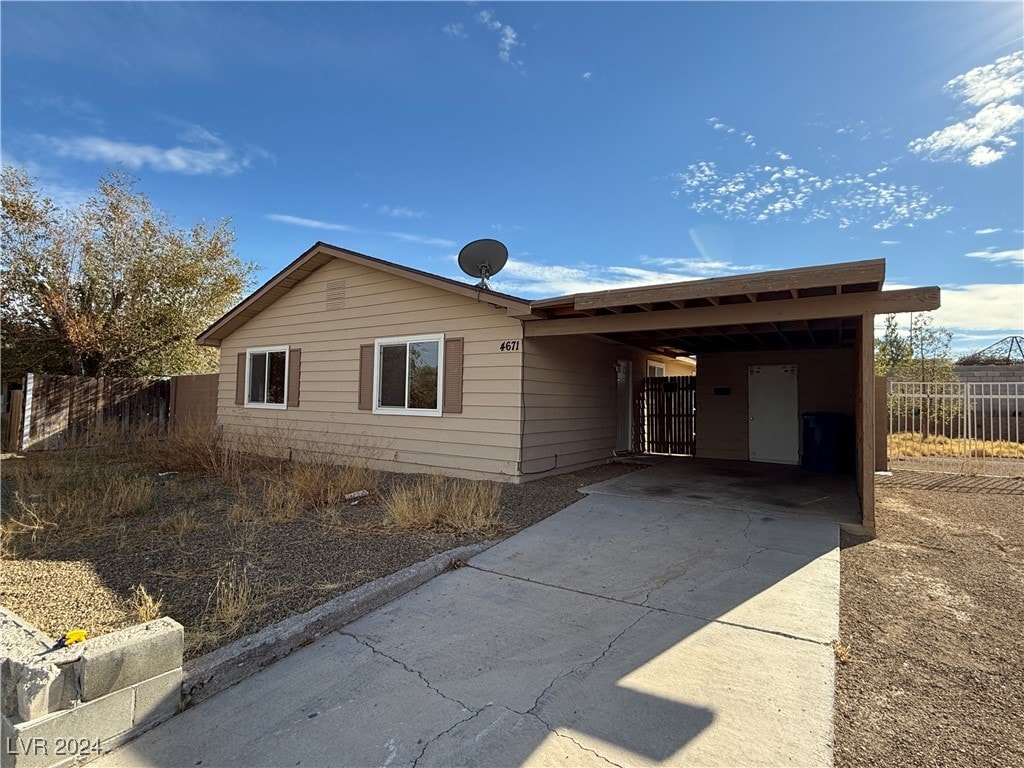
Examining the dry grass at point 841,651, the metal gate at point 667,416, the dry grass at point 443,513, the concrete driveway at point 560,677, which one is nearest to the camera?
the concrete driveway at point 560,677

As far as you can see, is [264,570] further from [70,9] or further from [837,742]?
[70,9]

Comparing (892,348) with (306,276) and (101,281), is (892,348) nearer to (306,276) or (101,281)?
(306,276)

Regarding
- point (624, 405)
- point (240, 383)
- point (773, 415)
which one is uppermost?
point (240, 383)

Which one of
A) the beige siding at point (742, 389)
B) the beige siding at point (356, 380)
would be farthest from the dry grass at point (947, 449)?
the beige siding at point (356, 380)

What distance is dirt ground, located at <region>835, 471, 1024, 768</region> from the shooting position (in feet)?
7.06

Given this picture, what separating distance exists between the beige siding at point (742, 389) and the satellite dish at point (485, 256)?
5417 mm

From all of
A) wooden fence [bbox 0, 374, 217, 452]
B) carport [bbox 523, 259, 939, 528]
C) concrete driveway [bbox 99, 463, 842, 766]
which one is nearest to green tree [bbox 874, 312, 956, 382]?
carport [bbox 523, 259, 939, 528]

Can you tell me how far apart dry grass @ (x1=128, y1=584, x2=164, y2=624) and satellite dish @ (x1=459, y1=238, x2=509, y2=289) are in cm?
666

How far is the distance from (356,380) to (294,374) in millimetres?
2031

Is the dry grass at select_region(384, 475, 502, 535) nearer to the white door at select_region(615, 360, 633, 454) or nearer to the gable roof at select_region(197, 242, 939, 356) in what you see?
the gable roof at select_region(197, 242, 939, 356)

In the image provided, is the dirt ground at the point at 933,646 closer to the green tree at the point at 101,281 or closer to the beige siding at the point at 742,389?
the beige siding at the point at 742,389

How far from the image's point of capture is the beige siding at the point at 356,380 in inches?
310

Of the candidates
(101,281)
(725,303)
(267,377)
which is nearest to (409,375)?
(267,377)

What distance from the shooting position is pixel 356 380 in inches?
376
